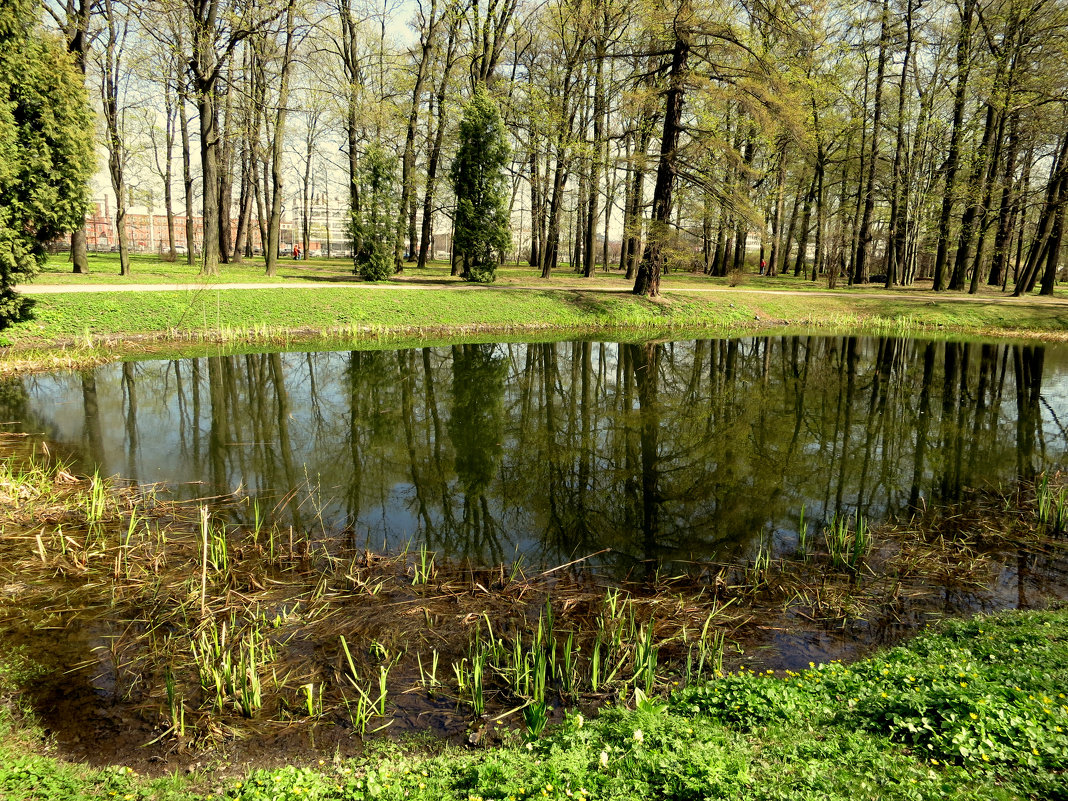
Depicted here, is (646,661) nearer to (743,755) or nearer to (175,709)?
(743,755)

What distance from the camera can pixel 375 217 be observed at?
25.3 m

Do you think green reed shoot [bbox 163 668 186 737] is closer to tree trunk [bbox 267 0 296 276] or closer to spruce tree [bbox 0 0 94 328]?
spruce tree [bbox 0 0 94 328]

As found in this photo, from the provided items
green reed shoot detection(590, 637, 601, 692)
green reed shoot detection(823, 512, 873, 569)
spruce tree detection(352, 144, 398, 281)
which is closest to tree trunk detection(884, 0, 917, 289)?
spruce tree detection(352, 144, 398, 281)

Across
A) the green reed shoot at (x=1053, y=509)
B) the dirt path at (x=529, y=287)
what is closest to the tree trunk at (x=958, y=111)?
the dirt path at (x=529, y=287)

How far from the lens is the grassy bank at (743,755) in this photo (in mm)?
2859

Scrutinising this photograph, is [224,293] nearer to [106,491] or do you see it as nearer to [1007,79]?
[106,491]

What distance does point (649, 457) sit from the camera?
8945mm

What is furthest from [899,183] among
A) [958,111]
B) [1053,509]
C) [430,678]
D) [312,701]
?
[312,701]

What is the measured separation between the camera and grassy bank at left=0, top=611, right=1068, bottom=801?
2.86 meters

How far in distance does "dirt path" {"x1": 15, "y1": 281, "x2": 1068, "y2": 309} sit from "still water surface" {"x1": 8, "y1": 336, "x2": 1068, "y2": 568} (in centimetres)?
539

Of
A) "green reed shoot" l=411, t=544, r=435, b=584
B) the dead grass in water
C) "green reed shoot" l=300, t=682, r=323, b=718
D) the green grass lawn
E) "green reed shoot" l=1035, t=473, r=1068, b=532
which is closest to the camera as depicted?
"green reed shoot" l=300, t=682, r=323, b=718

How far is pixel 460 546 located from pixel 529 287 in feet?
65.0

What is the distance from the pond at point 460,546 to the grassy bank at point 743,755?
32 centimetres

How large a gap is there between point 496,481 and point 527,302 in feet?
50.5
